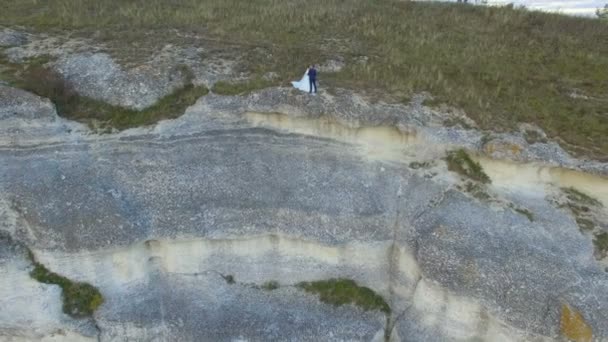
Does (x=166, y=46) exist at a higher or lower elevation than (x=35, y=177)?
higher

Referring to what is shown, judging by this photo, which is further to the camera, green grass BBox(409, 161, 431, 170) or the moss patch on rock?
green grass BBox(409, 161, 431, 170)

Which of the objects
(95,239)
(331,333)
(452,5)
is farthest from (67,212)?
(452,5)

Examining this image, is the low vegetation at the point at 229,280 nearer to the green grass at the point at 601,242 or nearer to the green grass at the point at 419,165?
the green grass at the point at 419,165

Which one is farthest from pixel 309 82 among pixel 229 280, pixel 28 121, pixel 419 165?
pixel 28 121

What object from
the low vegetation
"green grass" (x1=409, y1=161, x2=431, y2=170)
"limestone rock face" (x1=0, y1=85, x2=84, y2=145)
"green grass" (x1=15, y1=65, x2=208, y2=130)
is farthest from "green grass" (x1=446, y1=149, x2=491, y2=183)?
"limestone rock face" (x1=0, y1=85, x2=84, y2=145)

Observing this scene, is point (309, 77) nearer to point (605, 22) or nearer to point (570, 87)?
point (570, 87)

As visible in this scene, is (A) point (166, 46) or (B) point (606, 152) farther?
(A) point (166, 46)

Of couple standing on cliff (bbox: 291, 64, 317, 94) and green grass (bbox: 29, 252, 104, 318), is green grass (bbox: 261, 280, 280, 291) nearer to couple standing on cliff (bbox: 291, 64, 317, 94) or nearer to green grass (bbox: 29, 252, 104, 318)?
green grass (bbox: 29, 252, 104, 318)

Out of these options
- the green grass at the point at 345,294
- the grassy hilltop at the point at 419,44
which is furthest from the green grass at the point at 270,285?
the grassy hilltop at the point at 419,44

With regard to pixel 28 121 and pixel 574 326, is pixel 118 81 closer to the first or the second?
pixel 28 121
